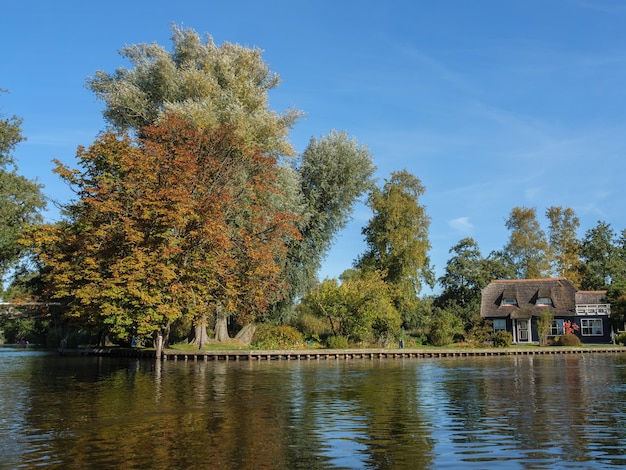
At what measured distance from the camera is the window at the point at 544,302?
69812mm

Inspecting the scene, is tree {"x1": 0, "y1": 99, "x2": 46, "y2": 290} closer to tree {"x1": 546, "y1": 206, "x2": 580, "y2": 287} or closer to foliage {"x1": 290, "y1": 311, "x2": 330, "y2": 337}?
foliage {"x1": 290, "y1": 311, "x2": 330, "y2": 337}

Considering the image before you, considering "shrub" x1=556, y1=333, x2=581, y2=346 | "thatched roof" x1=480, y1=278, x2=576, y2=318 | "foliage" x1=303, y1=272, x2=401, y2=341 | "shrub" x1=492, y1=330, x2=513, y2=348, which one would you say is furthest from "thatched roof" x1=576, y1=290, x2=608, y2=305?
"foliage" x1=303, y1=272, x2=401, y2=341

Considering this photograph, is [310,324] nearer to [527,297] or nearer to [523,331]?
[523,331]

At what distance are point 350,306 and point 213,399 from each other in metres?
33.6

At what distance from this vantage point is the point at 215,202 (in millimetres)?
39531

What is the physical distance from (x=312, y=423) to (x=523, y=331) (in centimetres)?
5891

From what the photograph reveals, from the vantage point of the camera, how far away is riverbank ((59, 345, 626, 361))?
44.0 metres

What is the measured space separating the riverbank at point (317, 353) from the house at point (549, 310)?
11.9 metres

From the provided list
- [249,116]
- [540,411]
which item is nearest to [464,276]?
[249,116]

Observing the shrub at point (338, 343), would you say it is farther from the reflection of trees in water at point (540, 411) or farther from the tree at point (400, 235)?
the reflection of trees in water at point (540, 411)

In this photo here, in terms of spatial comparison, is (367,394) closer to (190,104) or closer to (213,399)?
(213,399)

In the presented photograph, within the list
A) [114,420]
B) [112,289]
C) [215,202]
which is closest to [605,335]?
[215,202]

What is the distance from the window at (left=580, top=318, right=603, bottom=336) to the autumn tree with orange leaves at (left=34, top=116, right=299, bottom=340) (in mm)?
41367

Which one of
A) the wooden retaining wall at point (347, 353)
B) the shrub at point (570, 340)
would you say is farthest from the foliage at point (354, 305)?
the shrub at point (570, 340)
